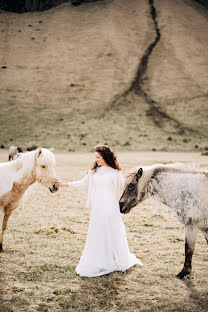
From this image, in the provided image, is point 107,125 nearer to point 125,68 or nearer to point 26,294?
point 125,68

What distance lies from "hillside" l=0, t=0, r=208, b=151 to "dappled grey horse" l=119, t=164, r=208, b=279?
89.7 ft

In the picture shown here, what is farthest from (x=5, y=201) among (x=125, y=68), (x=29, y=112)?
(x=125, y=68)

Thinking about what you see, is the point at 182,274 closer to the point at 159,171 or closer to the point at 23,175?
Result: the point at 159,171

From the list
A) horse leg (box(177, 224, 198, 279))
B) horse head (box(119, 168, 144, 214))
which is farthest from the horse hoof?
horse head (box(119, 168, 144, 214))

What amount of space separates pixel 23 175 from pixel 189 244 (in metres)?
3.11

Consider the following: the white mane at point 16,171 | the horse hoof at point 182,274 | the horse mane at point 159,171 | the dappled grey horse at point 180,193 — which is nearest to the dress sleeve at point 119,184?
the dappled grey horse at point 180,193

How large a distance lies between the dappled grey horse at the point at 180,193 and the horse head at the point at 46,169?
131cm

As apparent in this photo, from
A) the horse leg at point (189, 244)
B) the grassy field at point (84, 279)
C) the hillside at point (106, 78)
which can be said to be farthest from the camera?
the hillside at point (106, 78)

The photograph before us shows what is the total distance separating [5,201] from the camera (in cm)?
521

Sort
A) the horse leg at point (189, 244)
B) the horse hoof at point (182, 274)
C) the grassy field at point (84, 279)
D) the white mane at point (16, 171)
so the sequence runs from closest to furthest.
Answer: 1. the grassy field at point (84, 279)
2. the horse leg at point (189, 244)
3. the horse hoof at point (182, 274)
4. the white mane at point (16, 171)

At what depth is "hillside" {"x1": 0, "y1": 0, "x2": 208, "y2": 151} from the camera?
36062 mm

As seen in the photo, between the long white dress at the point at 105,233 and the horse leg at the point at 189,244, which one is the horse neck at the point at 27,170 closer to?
the long white dress at the point at 105,233

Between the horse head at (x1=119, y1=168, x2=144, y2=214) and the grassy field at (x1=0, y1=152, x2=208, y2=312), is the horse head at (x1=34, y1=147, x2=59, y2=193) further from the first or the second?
the grassy field at (x1=0, y1=152, x2=208, y2=312)

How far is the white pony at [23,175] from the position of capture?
5066mm
